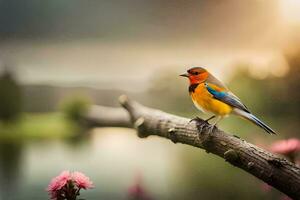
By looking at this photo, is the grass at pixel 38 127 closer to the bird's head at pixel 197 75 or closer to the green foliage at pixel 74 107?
the green foliage at pixel 74 107

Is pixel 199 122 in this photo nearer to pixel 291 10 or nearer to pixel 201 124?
pixel 201 124

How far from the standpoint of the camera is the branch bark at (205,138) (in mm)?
2186

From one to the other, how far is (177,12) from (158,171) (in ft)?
2.02

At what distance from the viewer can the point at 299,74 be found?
252 centimetres

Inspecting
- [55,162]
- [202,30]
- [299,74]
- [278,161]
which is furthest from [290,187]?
[55,162]

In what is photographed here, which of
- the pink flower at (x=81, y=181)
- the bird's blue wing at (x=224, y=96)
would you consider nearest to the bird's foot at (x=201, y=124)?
the bird's blue wing at (x=224, y=96)

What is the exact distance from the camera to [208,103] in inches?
92.6

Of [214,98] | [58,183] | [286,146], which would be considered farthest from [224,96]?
[58,183]

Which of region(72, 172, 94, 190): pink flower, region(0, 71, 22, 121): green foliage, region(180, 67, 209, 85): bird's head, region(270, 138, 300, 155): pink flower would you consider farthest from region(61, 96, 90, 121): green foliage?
region(270, 138, 300, 155): pink flower

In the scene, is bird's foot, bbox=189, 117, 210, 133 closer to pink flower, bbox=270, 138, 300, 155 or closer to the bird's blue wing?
the bird's blue wing

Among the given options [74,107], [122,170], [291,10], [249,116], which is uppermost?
[291,10]

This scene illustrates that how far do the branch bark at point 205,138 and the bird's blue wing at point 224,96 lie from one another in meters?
0.12

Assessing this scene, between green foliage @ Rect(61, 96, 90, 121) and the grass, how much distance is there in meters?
0.02

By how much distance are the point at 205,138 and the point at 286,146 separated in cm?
34
